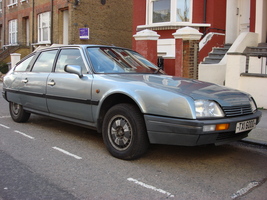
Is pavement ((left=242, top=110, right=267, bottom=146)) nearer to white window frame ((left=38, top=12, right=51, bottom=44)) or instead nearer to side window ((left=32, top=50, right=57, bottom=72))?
side window ((left=32, top=50, right=57, bottom=72))

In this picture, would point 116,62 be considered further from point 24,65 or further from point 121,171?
point 24,65

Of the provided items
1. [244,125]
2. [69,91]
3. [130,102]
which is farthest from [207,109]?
[69,91]

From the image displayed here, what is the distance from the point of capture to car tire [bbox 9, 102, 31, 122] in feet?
22.6

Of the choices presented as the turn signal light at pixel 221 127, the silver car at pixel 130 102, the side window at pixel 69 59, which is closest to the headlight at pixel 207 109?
the silver car at pixel 130 102

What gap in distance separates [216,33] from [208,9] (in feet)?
3.40

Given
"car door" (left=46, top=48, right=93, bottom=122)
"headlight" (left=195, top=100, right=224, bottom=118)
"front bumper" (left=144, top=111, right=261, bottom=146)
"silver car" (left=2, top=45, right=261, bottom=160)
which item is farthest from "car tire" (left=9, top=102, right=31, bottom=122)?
"headlight" (left=195, top=100, right=224, bottom=118)

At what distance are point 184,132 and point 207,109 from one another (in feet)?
1.41

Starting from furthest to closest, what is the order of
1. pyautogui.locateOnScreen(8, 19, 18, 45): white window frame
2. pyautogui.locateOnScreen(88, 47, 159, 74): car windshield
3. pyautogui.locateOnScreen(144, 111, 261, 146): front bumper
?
pyautogui.locateOnScreen(8, 19, 18, 45): white window frame
pyautogui.locateOnScreen(88, 47, 159, 74): car windshield
pyautogui.locateOnScreen(144, 111, 261, 146): front bumper

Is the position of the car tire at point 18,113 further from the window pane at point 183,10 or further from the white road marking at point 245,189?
the window pane at point 183,10

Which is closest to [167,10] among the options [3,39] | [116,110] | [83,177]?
[116,110]

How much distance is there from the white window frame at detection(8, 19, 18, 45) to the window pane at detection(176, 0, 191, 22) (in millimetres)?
17759

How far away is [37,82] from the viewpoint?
606cm

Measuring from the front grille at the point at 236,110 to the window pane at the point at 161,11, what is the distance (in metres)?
9.66

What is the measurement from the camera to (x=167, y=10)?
1362 centimetres
